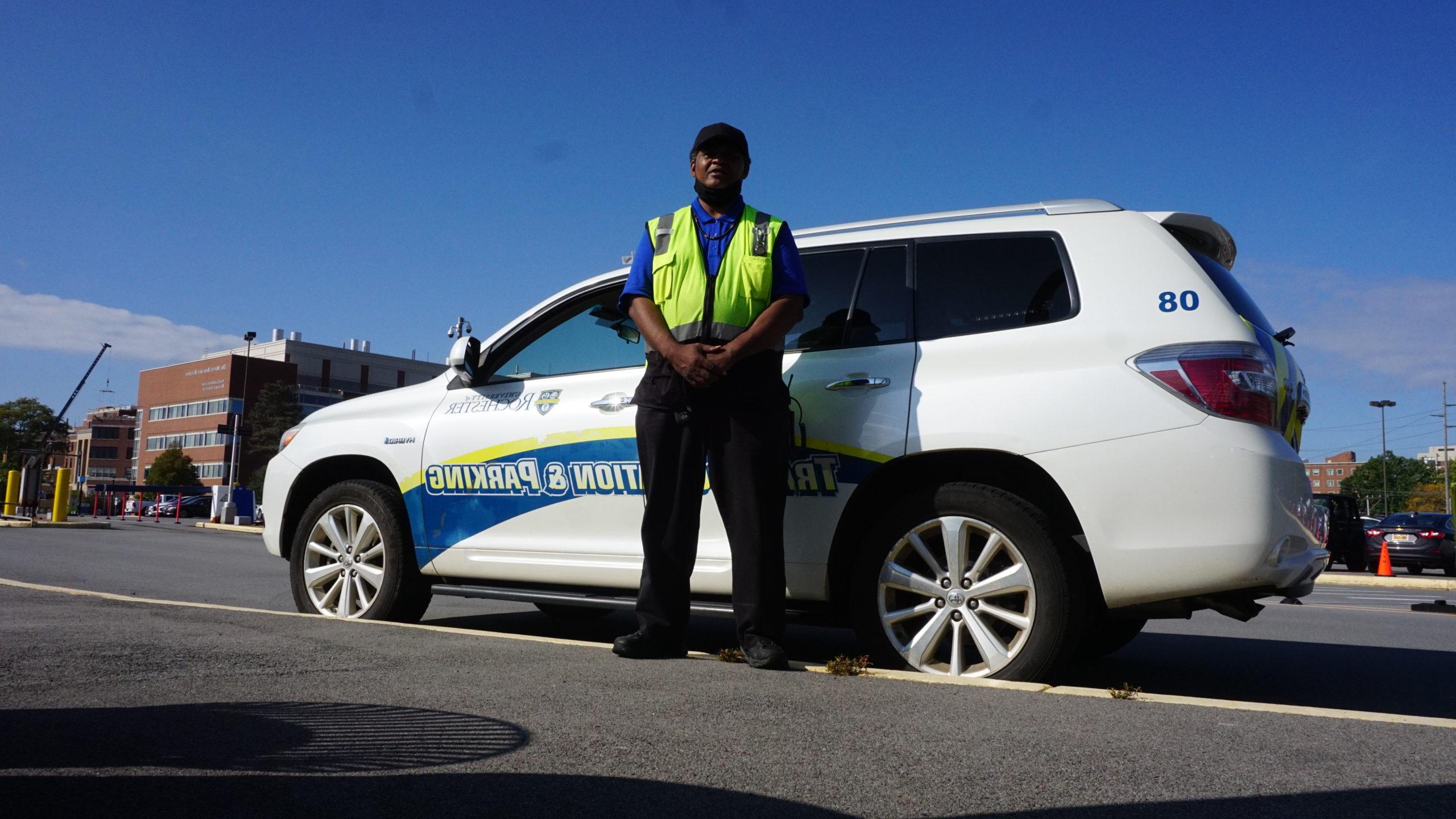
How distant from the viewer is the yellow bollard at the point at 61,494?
2841cm

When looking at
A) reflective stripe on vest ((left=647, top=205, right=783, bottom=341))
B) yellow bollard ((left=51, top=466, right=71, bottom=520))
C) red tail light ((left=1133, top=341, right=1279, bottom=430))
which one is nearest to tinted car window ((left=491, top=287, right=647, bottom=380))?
reflective stripe on vest ((left=647, top=205, right=783, bottom=341))

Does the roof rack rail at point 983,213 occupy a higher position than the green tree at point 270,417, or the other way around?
the green tree at point 270,417

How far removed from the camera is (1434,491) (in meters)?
109

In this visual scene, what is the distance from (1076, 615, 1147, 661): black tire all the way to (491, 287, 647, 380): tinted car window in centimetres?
239

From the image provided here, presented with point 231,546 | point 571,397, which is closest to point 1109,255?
point 571,397

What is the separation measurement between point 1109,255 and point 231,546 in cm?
1787

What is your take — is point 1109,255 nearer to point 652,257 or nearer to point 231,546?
point 652,257

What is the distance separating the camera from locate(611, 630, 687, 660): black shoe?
13.8ft

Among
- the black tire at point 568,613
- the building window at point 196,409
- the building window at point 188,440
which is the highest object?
the building window at point 196,409

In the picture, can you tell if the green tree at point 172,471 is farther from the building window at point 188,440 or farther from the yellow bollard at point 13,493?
the yellow bollard at point 13,493

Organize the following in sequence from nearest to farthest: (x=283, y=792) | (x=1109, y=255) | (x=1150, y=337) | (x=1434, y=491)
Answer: (x=283, y=792), (x=1150, y=337), (x=1109, y=255), (x=1434, y=491)

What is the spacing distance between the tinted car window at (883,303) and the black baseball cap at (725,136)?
28.0 inches

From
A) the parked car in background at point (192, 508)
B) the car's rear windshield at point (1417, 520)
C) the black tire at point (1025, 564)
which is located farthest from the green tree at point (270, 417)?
the black tire at point (1025, 564)

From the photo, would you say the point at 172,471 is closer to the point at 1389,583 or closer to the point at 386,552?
the point at 1389,583
